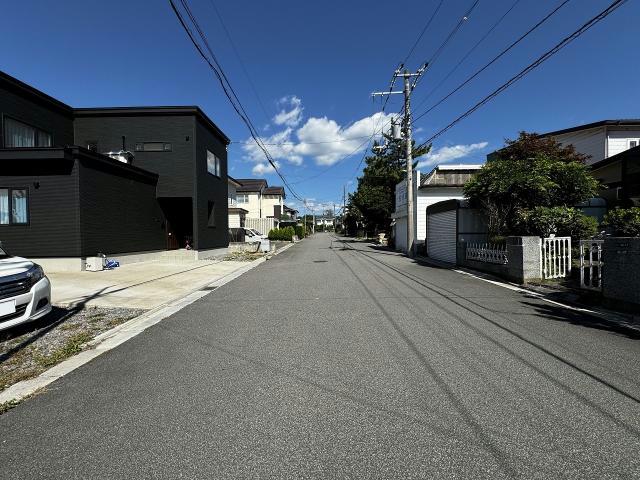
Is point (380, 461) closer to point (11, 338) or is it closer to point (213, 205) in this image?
point (11, 338)

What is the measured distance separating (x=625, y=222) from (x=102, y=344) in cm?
1094

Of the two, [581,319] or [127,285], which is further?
[127,285]

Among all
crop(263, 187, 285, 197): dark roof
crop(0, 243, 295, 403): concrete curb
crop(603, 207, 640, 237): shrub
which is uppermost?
crop(263, 187, 285, 197): dark roof

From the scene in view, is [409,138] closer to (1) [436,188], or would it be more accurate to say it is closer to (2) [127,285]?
(1) [436,188]

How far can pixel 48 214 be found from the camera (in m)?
13.2

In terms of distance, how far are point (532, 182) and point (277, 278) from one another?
861 cm

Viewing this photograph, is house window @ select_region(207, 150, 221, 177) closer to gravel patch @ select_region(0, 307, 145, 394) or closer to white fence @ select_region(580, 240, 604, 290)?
gravel patch @ select_region(0, 307, 145, 394)

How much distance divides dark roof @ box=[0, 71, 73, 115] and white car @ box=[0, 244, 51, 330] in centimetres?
1236

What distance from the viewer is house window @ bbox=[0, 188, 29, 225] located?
1318cm


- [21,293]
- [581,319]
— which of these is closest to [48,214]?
[21,293]

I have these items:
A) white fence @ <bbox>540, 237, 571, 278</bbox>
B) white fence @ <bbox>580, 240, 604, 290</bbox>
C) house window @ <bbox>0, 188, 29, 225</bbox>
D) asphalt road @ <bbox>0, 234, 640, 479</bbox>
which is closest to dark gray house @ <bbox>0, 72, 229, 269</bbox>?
house window @ <bbox>0, 188, 29, 225</bbox>

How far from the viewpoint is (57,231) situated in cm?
1323

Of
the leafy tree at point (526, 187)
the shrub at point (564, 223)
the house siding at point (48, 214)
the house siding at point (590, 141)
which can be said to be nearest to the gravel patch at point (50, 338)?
the house siding at point (48, 214)

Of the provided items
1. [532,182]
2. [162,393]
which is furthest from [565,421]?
[532,182]
